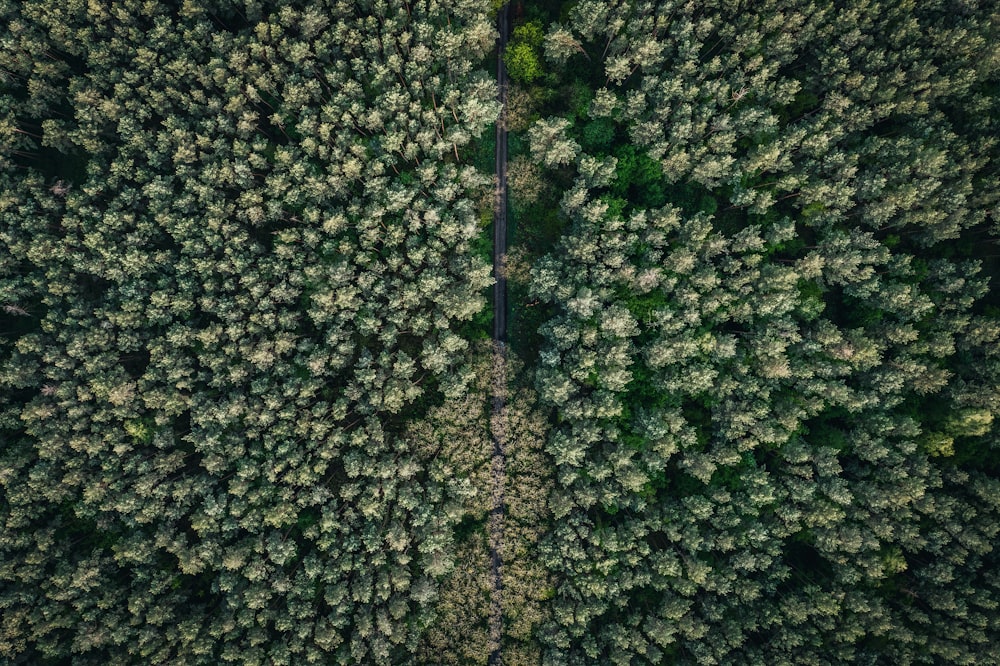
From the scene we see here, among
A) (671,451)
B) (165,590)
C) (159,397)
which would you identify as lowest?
(165,590)

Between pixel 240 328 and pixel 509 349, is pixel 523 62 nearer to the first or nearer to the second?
pixel 509 349

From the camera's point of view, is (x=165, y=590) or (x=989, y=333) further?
Result: (x=165, y=590)

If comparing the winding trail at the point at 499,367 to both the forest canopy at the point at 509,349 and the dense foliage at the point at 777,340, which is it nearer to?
the forest canopy at the point at 509,349

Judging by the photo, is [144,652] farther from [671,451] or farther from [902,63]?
[902,63]

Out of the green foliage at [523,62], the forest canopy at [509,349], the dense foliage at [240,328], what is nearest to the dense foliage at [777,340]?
the forest canopy at [509,349]

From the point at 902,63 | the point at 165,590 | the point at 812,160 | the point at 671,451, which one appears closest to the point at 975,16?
the point at 902,63

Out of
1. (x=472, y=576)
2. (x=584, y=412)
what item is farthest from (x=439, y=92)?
(x=472, y=576)

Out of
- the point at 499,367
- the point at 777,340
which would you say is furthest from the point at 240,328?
the point at 777,340

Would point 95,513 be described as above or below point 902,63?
below
